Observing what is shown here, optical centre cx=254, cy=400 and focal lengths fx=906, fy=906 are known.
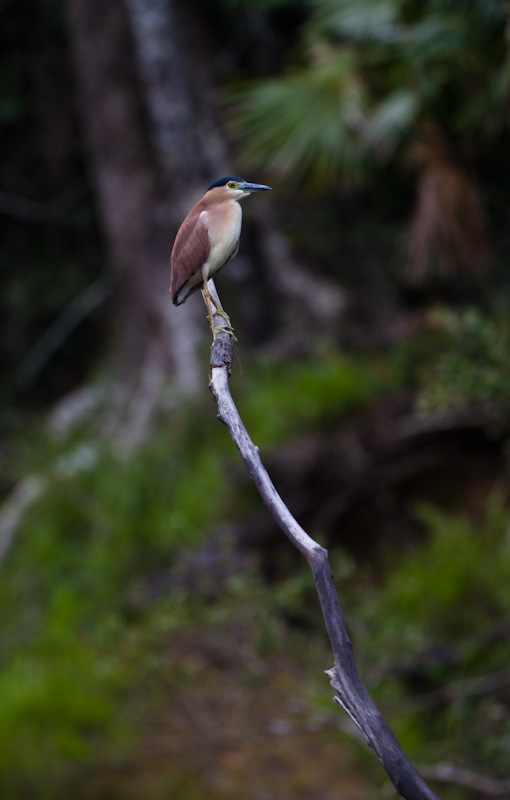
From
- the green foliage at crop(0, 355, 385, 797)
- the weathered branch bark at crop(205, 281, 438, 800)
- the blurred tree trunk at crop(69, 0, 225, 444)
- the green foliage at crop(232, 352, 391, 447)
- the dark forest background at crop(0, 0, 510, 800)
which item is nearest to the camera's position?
the weathered branch bark at crop(205, 281, 438, 800)

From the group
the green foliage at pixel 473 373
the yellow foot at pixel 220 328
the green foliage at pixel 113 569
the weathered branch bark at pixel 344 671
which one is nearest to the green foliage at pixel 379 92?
the green foliage at pixel 473 373

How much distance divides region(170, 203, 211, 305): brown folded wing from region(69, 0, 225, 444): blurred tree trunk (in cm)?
435

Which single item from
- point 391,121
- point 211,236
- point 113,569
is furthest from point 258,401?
point 211,236

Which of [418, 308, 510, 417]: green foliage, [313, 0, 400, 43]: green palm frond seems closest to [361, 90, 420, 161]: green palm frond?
[313, 0, 400, 43]: green palm frond

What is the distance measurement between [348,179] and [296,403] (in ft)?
3.87

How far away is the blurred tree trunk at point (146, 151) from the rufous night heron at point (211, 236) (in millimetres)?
4354

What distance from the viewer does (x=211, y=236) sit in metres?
1.11

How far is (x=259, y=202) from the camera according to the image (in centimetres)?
602

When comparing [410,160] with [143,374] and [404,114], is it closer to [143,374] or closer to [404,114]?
[404,114]

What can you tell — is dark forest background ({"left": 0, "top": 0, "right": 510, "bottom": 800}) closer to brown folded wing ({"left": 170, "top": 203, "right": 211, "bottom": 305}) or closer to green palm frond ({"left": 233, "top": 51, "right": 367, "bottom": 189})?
green palm frond ({"left": 233, "top": 51, "right": 367, "bottom": 189})

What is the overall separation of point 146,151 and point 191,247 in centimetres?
505

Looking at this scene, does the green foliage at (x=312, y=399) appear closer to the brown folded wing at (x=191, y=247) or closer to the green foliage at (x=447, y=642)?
the green foliage at (x=447, y=642)

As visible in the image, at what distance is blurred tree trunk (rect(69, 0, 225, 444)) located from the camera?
5617mm

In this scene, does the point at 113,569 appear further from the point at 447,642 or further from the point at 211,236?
the point at 211,236
